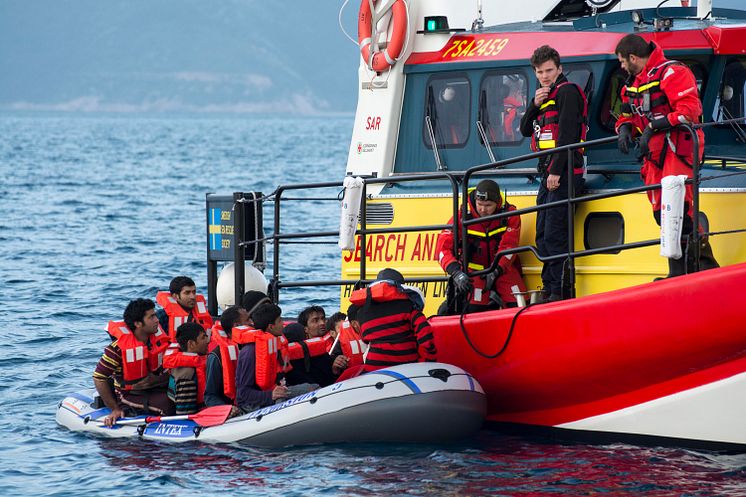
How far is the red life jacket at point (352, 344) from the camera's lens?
33.3ft

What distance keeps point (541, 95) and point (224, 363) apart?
3054mm

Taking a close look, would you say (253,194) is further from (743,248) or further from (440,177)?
(743,248)

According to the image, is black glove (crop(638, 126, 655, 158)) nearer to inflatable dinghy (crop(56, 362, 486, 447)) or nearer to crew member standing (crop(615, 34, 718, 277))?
crew member standing (crop(615, 34, 718, 277))

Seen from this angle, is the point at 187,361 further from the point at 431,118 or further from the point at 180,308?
the point at 431,118

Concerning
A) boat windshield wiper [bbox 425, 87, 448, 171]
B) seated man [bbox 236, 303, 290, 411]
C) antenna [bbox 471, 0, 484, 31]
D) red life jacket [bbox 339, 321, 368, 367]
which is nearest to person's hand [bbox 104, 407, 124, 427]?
seated man [bbox 236, 303, 290, 411]

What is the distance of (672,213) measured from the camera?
806cm

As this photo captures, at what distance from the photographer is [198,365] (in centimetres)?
1016

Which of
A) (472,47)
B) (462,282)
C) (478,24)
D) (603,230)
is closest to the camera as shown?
(462,282)

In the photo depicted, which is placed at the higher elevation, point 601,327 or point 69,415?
point 601,327

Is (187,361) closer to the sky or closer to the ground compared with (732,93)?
closer to the ground

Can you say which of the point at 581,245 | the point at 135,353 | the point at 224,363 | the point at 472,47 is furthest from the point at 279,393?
the point at 472,47

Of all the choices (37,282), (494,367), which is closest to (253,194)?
(494,367)

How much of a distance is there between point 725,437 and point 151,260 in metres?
17.3

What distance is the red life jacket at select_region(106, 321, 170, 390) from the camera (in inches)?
400
